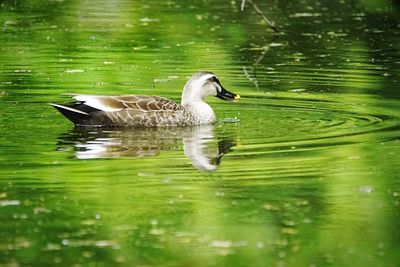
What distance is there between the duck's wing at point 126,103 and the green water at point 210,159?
243 millimetres

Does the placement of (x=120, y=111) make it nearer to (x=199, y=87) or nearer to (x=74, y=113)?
(x=74, y=113)

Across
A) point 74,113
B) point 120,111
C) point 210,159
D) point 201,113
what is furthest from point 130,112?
point 210,159

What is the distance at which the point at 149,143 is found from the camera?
12.1 meters

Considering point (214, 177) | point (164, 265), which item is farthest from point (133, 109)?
point (164, 265)

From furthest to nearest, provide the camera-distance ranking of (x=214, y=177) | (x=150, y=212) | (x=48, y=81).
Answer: (x=48, y=81) → (x=214, y=177) → (x=150, y=212)

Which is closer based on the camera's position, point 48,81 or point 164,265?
point 164,265

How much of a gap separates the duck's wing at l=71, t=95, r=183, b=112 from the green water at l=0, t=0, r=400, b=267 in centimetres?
24

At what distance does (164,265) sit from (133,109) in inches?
211

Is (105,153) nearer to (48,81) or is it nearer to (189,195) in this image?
(189,195)

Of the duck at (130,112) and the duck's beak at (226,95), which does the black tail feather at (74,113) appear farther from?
the duck's beak at (226,95)

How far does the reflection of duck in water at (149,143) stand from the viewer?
1130 cm

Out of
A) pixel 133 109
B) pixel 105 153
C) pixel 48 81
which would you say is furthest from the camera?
pixel 48 81

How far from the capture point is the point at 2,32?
72.5ft

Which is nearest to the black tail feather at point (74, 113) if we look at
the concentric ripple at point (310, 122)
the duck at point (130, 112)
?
the duck at point (130, 112)
